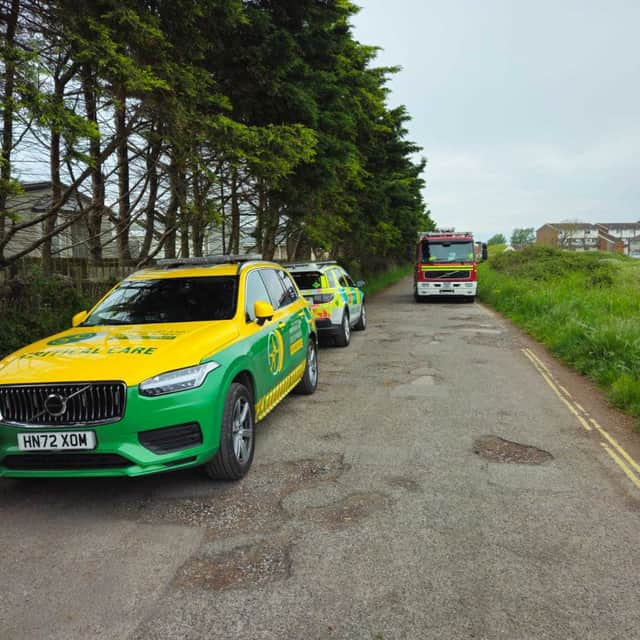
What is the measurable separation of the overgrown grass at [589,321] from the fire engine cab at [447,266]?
129cm

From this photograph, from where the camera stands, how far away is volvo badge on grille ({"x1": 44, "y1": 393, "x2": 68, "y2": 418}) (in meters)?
3.68

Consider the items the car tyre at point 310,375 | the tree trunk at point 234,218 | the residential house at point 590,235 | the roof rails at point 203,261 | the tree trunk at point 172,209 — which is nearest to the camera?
the roof rails at point 203,261

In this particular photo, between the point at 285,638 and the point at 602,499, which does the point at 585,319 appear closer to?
the point at 602,499

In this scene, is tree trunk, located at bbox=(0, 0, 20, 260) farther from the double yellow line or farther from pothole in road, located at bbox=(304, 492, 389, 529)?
the double yellow line

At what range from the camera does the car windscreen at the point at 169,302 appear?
16.8 feet

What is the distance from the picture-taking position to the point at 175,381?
150 inches

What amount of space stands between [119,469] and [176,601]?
1.17 metres

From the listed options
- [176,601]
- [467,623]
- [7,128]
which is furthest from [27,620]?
[7,128]

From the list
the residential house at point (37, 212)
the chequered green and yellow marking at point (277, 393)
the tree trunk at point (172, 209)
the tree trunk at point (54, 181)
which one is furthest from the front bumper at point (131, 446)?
the tree trunk at point (172, 209)

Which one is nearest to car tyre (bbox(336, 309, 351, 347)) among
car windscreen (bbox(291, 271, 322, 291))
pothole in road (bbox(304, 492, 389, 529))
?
car windscreen (bbox(291, 271, 322, 291))

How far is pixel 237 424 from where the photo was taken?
14.3 feet

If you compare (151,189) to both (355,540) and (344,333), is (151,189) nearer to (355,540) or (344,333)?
(344,333)

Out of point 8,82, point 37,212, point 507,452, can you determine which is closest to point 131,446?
point 507,452

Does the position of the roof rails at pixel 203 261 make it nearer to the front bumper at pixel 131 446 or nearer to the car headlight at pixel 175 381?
the car headlight at pixel 175 381
